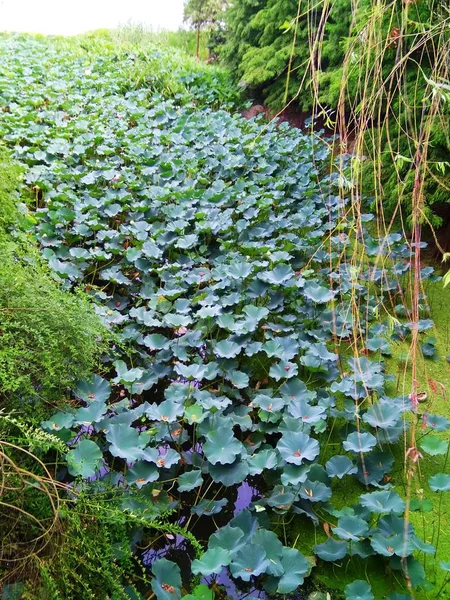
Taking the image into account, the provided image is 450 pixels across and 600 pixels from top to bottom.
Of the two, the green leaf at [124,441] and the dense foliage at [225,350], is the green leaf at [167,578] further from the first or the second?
the green leaf at [124,441]

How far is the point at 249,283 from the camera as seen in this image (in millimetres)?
2285

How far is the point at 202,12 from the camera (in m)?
7.75

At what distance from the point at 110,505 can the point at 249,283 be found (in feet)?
4.22

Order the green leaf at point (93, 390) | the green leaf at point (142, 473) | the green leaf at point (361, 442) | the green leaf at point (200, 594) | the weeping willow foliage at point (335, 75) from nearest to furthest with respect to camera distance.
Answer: the green leaf at point (200, 594), the green leaf at point (142, 473), the green leaf at point (361, 442), the green leaf at point (93, 390), the weeping willow foliage at point (335, 75)

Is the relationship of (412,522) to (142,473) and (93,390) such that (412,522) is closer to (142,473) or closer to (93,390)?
(142,473)

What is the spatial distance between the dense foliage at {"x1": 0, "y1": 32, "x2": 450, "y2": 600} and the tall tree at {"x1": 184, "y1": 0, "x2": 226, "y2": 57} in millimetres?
4522

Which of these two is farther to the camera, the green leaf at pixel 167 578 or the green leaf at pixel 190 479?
the green leaf at pixel 190 479

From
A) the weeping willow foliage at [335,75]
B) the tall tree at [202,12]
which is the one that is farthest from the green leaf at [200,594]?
the tall tree at [202,12]

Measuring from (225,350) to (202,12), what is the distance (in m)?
7.52

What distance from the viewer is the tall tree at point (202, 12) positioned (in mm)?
7609

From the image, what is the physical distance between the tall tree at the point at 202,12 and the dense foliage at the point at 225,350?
4.52 meters

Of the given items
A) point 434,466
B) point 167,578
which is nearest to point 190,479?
point 167,578

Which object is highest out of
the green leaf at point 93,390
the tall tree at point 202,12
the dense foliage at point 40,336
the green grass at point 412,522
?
the tall tree at point 202,12

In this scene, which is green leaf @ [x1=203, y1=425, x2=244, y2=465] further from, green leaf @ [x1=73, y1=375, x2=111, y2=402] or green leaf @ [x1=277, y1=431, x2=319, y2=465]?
green leaf @ [x1=73, y1=375, x2=111, y2=402]
